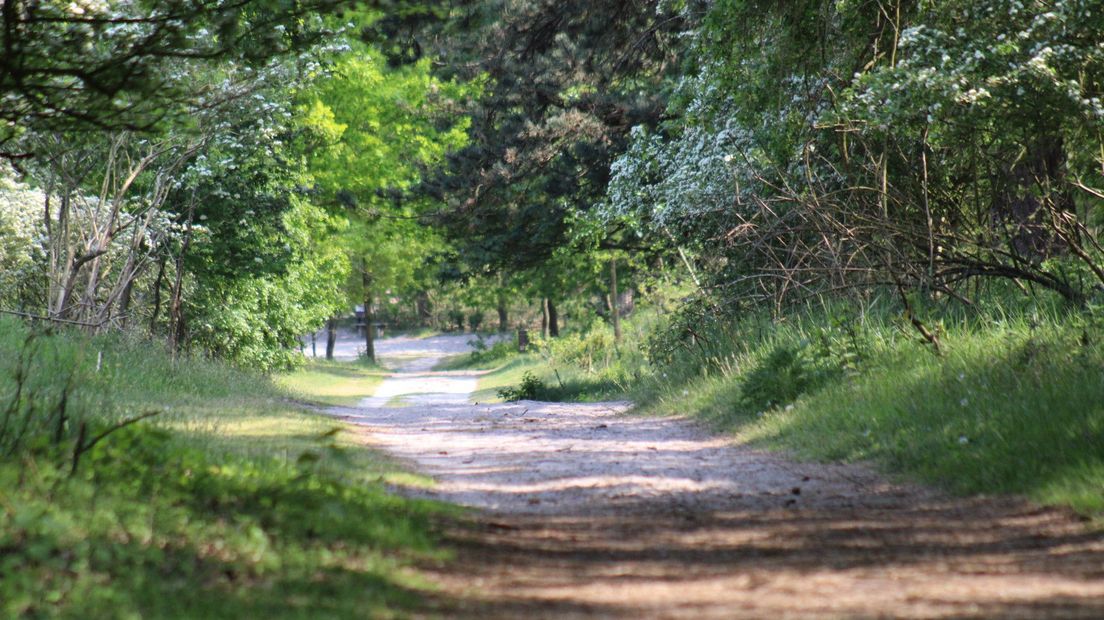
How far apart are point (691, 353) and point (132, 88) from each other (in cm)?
1288

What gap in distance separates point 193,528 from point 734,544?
265 centimetres

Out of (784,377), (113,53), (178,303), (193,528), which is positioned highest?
(113,53)

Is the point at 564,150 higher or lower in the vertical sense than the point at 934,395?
higher

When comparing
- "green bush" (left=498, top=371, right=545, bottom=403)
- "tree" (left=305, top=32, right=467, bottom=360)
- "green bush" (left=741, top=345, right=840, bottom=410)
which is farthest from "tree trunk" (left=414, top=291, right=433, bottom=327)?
"green bush" (left=741, top=345, right=840, bottom=410)

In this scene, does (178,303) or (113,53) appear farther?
(178,303)

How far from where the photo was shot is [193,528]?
586cm

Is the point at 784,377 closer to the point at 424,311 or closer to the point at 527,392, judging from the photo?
the point at 527,392

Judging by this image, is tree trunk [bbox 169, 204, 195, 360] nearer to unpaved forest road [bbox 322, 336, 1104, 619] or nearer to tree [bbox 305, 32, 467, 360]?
unpaved forest road [bbox 322, 336, 1104, 619]

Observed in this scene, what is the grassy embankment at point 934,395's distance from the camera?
805 cm

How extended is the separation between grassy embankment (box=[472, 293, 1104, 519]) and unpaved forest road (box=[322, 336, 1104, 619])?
0.38m

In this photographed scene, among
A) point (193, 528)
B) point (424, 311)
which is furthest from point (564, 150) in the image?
point (424, 311)

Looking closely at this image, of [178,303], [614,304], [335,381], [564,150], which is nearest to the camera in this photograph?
[178,303]

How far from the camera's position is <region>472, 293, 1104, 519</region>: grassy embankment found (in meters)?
8.05

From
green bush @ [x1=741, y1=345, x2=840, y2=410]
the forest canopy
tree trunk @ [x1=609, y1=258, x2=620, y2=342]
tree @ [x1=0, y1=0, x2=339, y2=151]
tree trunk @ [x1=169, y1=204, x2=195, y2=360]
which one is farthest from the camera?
tree trunk @ [x1=609, y1=258, x2=620, y2=342]
